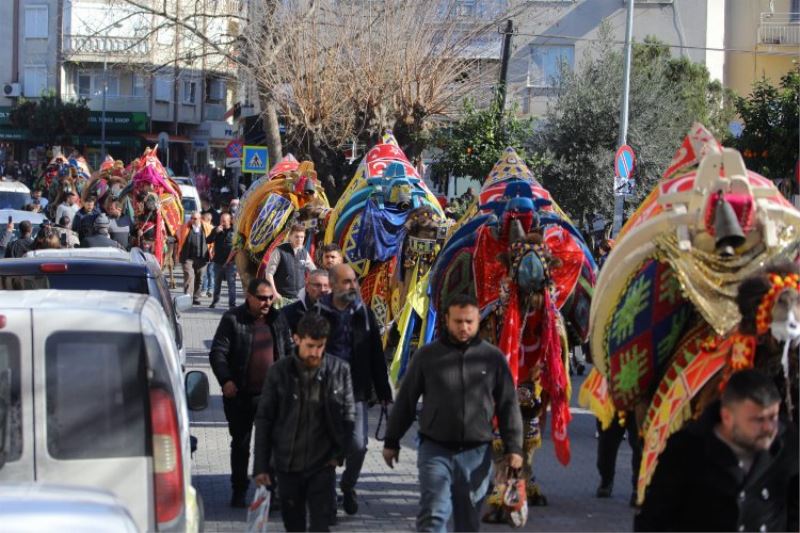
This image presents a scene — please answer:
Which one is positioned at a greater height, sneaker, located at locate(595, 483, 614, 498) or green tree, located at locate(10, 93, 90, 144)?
green tree, located at locate(10, 93, 90, 144)

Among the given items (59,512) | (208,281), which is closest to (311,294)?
(59,512)

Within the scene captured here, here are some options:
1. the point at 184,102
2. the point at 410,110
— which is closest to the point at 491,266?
the point at 410,110

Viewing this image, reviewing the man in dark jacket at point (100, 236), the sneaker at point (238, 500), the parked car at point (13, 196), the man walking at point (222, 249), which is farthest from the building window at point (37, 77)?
the sneaker at point (238, 500)

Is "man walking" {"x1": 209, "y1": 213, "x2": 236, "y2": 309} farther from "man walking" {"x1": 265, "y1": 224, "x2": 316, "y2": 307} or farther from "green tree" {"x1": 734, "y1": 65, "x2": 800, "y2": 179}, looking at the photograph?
"man walking" {"x1": 265, "y1": 224, "x2": 316, "y2": 307}

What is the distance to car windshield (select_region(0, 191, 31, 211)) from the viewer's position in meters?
30.0

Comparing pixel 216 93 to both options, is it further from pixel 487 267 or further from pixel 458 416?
pixel 458 416

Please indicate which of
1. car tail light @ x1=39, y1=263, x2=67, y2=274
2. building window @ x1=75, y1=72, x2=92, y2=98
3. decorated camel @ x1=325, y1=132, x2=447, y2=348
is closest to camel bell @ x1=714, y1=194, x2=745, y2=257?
car tail light @ x1=39, y1=263, x2=67, y2=274

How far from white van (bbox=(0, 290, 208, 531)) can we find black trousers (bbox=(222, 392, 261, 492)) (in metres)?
3.48

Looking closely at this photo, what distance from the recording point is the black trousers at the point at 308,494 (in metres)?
7.34

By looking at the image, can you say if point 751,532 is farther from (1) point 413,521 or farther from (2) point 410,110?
(2) point 410,110

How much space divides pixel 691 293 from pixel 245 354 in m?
3.84

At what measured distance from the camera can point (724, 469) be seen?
463cm

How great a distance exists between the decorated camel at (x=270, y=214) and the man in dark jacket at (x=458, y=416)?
7737 mm

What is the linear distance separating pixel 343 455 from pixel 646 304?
1.76m
